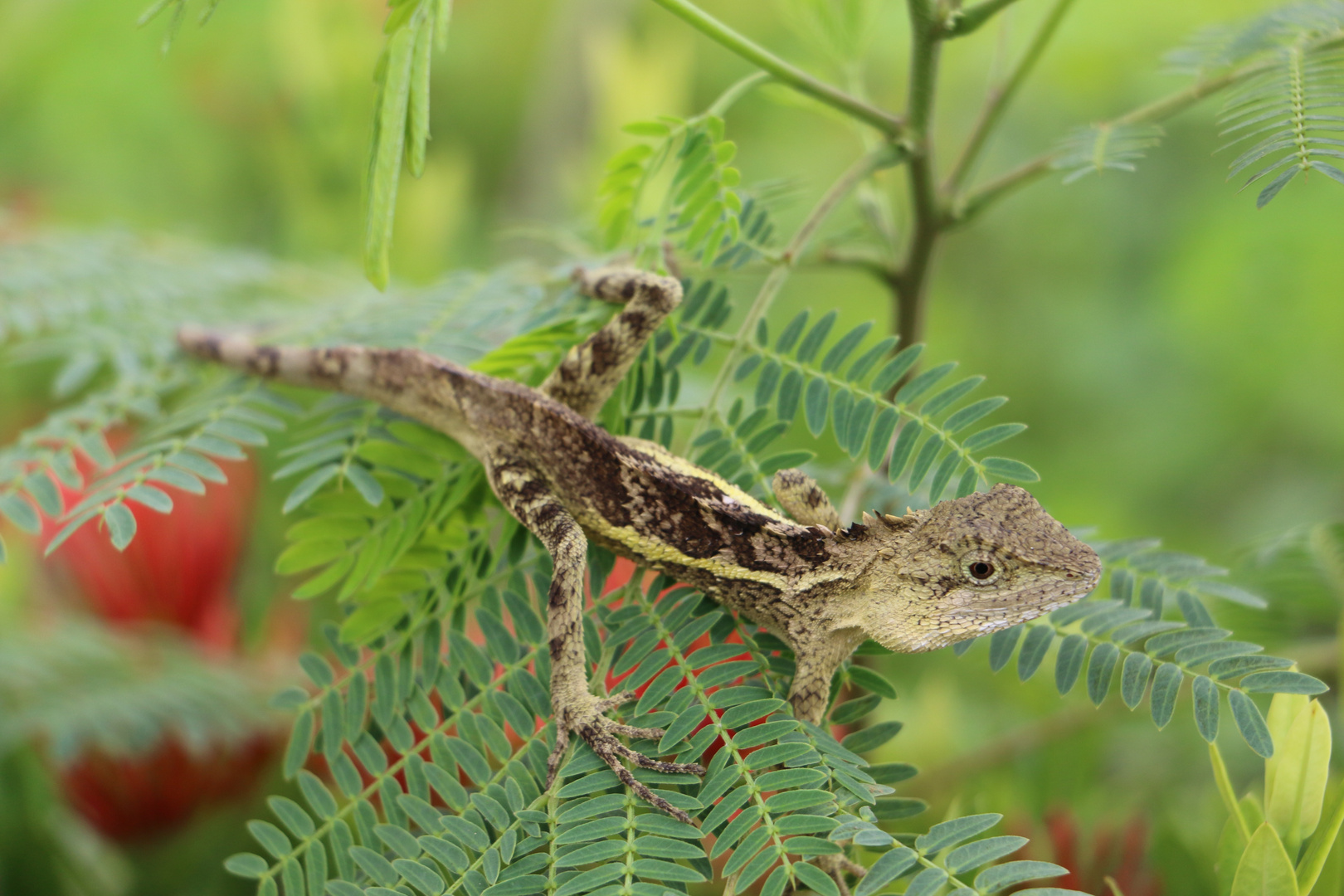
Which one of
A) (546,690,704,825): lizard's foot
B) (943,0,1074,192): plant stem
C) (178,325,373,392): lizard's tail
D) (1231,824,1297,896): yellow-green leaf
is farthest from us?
(178,325,373,392): lizard's tail

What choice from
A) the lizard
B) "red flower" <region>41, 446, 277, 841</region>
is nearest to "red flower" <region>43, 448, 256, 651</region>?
"red flower" <region>41, 446, 277, 841</region>

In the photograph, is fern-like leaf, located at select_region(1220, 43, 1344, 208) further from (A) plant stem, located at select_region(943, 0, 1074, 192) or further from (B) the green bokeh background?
(B) the green bokeh background

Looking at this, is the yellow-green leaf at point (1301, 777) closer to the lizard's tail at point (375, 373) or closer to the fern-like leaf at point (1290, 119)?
the fern-like leaf at point (1290, 119)

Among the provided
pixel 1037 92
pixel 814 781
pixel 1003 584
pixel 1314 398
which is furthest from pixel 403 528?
pixel 1037 92

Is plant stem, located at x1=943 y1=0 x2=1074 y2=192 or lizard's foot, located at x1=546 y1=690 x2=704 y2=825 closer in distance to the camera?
lizard's foot, located at x1=546 y1=690 x2=704 y2=825

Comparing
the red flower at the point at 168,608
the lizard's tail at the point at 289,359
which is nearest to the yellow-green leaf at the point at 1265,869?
the lizard's tail at the point at 289,359

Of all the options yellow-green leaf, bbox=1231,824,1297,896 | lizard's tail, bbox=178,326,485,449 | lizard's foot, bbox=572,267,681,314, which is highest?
lizard's foot, bbox=572,267,681,314

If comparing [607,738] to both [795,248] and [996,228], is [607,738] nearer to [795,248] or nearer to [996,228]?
[795,248]
